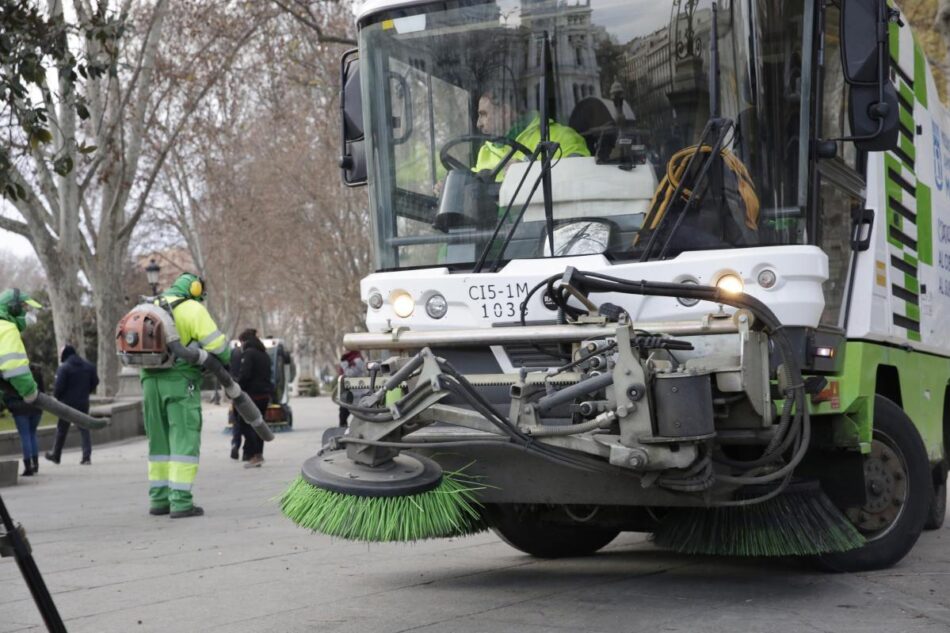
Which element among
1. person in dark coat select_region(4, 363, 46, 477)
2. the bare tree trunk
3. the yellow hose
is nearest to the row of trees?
the bare tree trunk

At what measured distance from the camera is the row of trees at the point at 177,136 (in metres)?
11.3

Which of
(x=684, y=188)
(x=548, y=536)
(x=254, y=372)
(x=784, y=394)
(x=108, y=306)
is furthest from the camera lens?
(x=108, y=306)

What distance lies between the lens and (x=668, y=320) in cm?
646

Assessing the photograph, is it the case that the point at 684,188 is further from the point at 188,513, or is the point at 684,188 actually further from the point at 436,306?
the point at 188,513

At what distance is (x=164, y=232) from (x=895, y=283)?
49.7 metres

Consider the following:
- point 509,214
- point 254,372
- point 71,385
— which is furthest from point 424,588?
point 71,385

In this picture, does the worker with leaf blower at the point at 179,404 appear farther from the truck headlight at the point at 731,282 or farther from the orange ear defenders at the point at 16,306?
the truck headlight at the point at 731,282

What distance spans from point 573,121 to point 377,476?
2143 millimetres

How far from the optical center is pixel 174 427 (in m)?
11.2

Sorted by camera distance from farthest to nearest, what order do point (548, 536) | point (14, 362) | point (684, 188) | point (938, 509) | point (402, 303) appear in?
1. point (14, 362)
2. point (938, 509)
3. point (548, 536)
4. point (402, 303)
5. point (684, 188)

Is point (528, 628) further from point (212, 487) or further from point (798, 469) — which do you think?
point (212, 487)

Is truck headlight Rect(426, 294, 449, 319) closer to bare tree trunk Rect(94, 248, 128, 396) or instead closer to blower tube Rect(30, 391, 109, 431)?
blower tube Rect(30, 391, 109, 431)

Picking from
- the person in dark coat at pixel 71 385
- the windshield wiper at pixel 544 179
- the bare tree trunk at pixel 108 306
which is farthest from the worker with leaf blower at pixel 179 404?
the bare tree trunk at pixel 108 306

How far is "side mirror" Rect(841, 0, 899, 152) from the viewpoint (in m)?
6.51
